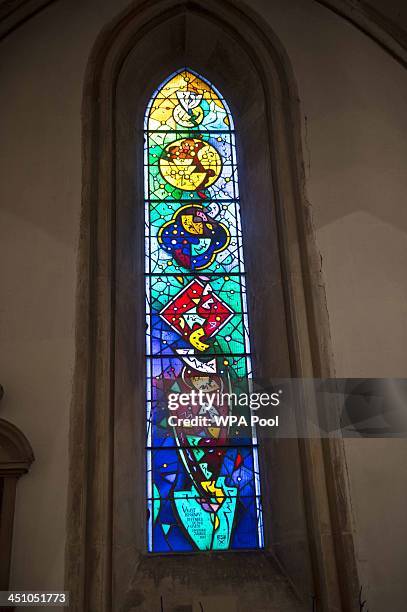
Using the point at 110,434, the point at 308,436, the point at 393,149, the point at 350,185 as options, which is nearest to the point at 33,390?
the point at 110,434

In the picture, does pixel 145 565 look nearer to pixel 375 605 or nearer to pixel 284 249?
pixel 375 605

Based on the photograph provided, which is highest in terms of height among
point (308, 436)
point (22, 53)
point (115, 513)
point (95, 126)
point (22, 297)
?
point (22, 53)

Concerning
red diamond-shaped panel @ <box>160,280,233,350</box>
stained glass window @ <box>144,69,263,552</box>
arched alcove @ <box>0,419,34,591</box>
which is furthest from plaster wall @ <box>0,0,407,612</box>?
red diamond-shaped panel @ <box>160,280,233,350</box>

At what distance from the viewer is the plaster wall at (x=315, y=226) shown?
186 inches

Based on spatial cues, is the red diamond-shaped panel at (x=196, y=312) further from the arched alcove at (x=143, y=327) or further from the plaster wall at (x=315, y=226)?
the plaster wall at (x=315, y=226)

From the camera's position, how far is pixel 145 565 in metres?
4.93

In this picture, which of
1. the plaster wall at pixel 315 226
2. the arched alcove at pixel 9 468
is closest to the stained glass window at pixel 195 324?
the plaster wall at pixel 315 226

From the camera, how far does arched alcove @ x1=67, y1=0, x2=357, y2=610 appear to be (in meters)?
4.72

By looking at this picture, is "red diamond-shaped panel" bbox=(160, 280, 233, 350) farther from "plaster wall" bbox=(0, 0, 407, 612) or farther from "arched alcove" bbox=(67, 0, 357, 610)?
"plaster wall" bbox=(0, 0, 407, 612)

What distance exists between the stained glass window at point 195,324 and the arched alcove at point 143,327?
0.11 meters

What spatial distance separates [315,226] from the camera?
18.5 feet

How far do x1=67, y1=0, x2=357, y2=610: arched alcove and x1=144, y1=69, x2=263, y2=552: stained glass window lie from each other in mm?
107

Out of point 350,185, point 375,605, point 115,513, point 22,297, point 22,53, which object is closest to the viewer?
Result: point 375,605

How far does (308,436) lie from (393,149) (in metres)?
2.56
